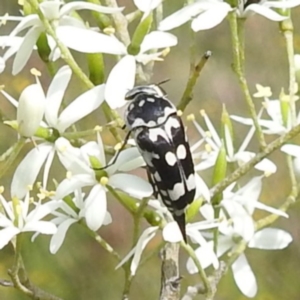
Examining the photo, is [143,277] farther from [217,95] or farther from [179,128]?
→ [179,128]

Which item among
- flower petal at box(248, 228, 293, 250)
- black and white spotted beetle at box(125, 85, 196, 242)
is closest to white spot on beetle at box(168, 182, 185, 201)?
black and white spotted beetle at box(125, 85, 196, 242)

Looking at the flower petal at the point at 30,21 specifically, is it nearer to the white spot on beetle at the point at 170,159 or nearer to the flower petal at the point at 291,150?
the white spot on beetle at the point at 170,159

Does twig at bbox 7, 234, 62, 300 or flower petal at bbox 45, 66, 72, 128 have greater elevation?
flower petal at bbox 45, 66, 72, 128

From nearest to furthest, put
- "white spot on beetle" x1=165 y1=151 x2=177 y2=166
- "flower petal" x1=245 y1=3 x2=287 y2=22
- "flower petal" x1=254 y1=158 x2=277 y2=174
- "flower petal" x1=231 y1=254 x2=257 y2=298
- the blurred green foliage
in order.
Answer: "white spot on beetle" x1=165 y1=151 x2=177 y2=166 → "flower petal" x1=245 y1=3 x2=287 y2=22 → "flower petal" x1=254 y1=158 x2=277 y2=174 → "flower petal" x1=231 y1=254 x2=257 y2=298 → the blurred green foliage

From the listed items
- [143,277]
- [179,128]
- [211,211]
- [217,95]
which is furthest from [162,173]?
[217,95]

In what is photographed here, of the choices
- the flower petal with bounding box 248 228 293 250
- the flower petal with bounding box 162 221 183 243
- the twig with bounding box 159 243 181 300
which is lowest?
the flower petal with bounding box 248 228 293 250

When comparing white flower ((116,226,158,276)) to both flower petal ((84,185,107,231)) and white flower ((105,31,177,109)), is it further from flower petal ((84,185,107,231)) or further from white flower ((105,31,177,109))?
white flower ((105,31,177,109))

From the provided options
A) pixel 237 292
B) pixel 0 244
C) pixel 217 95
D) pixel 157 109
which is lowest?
pixel 237 292

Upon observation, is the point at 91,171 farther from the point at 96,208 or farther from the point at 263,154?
the point at 263,154
